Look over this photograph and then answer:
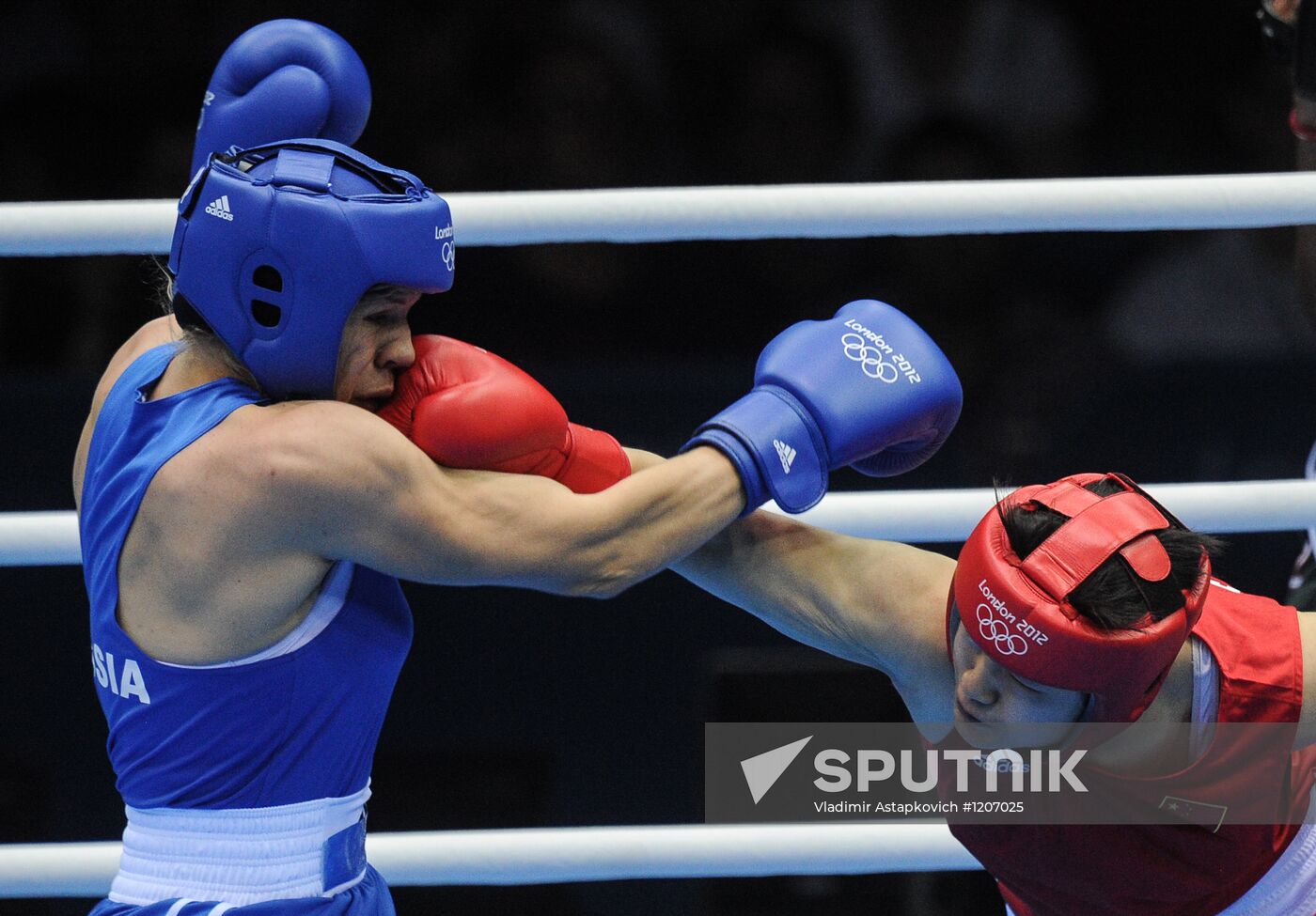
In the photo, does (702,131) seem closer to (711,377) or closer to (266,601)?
(711,377)

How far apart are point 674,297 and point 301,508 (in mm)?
2345

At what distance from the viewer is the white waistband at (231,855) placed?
5.40 feet

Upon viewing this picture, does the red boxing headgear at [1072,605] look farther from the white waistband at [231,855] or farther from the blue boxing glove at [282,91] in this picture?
the blue boxing glove at [282,91]

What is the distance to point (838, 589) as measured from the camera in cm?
185

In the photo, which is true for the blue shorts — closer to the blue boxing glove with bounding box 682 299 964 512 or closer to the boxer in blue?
the boxer in blue

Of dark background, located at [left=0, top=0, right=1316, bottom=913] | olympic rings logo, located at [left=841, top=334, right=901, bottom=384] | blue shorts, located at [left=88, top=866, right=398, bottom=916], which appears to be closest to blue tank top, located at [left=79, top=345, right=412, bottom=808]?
blue shorts, located at [left=88, top=866, right=398, bottom=916]

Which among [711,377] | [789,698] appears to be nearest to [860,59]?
[711,377]

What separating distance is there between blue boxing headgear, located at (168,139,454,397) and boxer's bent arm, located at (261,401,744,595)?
0.08 m

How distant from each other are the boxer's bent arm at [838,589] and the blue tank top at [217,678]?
413mm

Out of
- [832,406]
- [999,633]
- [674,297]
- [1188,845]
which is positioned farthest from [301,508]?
[674,297]

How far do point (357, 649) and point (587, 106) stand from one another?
8.64ft

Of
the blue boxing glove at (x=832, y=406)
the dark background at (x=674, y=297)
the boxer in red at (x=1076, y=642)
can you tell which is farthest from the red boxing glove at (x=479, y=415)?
the dark background at (x=674, y=297)

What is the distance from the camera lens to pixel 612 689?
9.99 ft

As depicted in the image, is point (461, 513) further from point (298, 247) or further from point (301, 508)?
point (298, 247)
